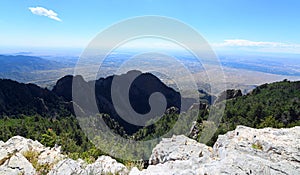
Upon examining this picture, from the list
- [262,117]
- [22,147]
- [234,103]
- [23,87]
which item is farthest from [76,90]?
[22,147]

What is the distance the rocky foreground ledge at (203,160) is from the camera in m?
5.56

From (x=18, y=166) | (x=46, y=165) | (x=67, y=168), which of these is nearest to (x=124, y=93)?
(x=46, y=165)

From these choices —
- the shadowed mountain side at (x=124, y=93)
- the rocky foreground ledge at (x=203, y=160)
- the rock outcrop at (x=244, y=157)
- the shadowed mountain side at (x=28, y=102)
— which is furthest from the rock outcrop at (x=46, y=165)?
the shadowed mountain side at (x=28, y=102)

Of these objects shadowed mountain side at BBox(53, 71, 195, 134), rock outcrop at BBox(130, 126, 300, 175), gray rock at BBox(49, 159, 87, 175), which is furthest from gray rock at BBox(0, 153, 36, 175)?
shadowed mountain side at BBox(53, 71, 195, 134)

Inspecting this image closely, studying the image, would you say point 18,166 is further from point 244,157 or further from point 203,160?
point 244,157

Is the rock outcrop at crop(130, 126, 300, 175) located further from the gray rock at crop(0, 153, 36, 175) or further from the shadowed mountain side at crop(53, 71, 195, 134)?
the shadowed mountain side at crop(53, 71, 195, 134)

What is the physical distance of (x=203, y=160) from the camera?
261 inches

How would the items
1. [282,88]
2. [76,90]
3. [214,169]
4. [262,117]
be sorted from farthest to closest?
[76,90] < [282,88] < [262,117] < [214,169]

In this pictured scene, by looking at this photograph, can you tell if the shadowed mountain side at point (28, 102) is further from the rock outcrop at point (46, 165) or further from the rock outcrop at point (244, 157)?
the rock outcrop at point (244, 157)

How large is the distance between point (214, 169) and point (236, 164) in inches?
22.0

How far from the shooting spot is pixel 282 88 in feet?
189

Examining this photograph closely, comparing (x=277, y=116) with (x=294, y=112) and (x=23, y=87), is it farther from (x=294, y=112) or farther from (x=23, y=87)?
(x=23, y=87)

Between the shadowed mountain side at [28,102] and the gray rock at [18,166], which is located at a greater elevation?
the gray rock at [18,166]

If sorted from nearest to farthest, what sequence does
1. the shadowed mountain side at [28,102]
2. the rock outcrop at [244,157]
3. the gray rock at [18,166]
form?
the rock outcrop at [244,157]
the gray rock at [18,166]
the shadowed mountain side at [28,102]
